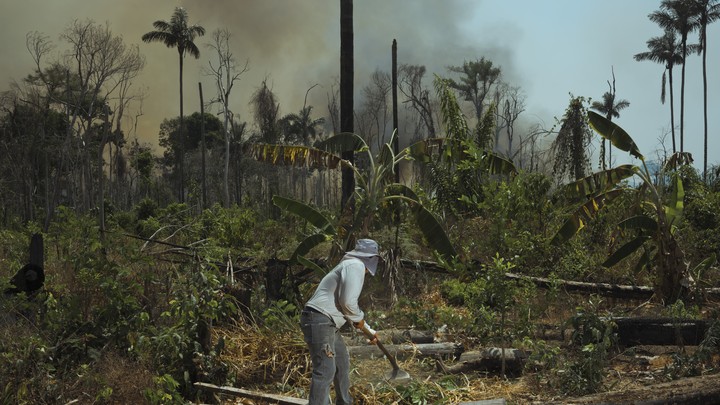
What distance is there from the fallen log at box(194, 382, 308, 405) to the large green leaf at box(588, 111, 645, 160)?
8.04 metres

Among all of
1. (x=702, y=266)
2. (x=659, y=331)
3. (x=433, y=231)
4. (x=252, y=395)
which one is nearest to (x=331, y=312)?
(x=252, y=395)

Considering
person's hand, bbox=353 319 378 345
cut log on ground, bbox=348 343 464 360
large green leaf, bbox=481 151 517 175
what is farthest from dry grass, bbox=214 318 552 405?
large green leaf, bbox=481 151 517 175

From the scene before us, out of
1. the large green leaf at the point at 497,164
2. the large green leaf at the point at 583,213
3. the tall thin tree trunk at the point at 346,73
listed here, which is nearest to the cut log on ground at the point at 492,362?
the large green leaf at the point at 583,213

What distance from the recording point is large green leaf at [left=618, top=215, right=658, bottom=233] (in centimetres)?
1232

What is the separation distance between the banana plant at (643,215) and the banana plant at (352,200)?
8.14 feet

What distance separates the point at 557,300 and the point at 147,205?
24.3 m

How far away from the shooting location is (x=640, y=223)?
12422 mm

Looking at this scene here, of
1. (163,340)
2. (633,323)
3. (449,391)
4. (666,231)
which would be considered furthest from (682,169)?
(163,340)

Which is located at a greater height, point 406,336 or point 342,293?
point 342,293

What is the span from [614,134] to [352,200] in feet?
15.2

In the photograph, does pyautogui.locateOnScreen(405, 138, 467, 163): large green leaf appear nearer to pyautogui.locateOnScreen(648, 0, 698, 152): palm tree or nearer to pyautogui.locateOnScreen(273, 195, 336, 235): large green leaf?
pyautogui.locateOnScreen(273, 195, 336, 235): large green leaf

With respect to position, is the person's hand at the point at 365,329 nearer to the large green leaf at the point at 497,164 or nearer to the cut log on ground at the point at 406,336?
the cut log on ground at the point at 406,336

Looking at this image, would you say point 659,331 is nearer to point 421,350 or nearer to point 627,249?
point 421,350

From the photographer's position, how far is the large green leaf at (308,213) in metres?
12.7
